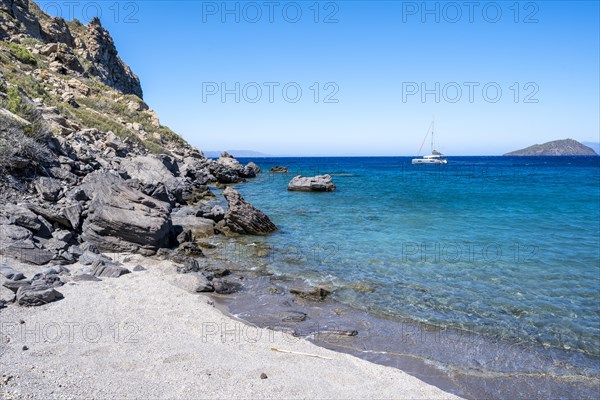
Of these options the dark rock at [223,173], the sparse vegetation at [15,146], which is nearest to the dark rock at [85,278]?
the sparse vegetation at [15,146]

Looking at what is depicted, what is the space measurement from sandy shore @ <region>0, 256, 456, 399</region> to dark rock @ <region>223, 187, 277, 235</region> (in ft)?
34.6

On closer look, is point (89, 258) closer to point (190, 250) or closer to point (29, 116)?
point (190, 250)

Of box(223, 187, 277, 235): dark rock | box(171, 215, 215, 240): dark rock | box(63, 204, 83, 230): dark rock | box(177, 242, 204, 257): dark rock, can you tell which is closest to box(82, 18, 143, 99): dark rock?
box(171, 215, 215, 240): dark rock

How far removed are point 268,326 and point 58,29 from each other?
66.5 meters

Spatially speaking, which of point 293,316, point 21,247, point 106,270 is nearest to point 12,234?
point 21,247

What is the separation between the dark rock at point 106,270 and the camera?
11352mm

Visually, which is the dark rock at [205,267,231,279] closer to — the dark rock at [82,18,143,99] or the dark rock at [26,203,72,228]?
the dark rock at [26,203,72,228]

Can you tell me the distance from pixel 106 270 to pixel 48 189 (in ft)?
18.8

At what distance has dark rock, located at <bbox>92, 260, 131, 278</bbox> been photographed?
11.4m

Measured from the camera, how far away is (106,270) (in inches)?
453

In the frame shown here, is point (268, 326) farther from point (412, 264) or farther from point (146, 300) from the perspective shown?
point (412, 264)

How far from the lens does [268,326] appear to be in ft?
31.7

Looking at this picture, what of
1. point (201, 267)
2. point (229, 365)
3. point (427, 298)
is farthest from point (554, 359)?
point (201, 267)

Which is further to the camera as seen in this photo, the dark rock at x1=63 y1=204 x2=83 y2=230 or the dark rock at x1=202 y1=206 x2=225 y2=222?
the dark rock at x1=202 y1=206 x2=225 y2=222
